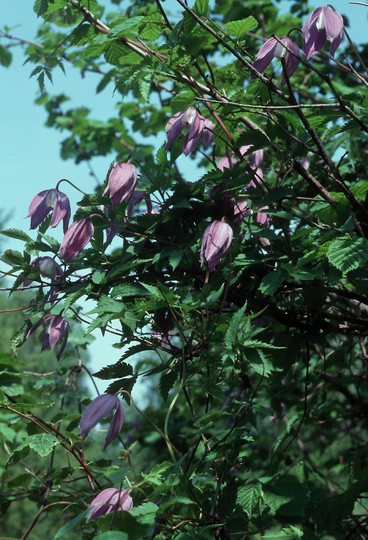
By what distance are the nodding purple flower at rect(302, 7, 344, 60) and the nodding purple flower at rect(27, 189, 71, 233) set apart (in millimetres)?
497

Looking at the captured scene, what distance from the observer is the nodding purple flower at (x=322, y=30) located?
4.42 ft

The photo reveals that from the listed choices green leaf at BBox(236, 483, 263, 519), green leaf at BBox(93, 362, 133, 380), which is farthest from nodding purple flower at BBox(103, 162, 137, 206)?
green leaf at BBox(236, 483, 263, 519)

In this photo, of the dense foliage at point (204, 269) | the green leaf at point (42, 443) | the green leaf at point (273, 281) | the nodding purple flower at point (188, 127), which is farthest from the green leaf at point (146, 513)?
the nodding purple flower at point (188, 127)

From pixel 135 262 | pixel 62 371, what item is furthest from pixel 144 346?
pixel 62 371

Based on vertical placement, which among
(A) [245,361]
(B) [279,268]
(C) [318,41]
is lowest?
(A) [245,361]

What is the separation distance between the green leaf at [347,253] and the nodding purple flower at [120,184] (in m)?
0.35

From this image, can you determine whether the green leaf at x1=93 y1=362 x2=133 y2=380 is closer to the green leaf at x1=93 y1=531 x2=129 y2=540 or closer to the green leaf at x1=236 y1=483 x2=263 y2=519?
the green leaf at x1=236 y1=483 x2=263 y2=519

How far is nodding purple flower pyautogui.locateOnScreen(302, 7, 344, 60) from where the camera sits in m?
1.35

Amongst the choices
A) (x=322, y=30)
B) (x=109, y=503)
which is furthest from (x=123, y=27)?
(x=109, y=503)

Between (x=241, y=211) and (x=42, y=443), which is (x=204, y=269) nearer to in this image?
(x=241, y=211)

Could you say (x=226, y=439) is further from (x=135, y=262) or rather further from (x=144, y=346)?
(x=135, y=262)

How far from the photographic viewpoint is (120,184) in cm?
133

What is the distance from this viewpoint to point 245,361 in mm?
1252

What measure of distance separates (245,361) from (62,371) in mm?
1224
